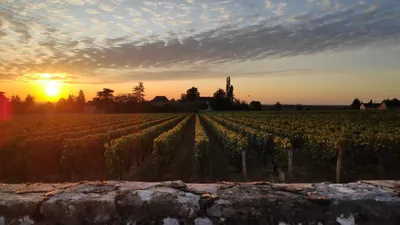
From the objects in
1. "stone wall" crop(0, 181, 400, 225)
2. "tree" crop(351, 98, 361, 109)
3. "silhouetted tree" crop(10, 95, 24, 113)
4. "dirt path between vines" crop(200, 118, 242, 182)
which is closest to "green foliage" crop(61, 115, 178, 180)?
"dirt path between vines" crop(200, 118, 242, 182)

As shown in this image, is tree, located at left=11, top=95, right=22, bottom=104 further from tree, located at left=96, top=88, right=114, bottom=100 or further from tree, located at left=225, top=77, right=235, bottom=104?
tree, located at left=225, top=77, right=235, bottom=104

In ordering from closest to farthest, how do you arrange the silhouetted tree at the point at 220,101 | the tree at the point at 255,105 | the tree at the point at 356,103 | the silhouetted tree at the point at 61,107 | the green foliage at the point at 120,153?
the green foliage at the point at 120,153 → the tree at the point at 356,103 → the silhouetted tree at the point at 61,107 → the tree at the point at 255,105 → the silhouetted tree at the point at 220,101

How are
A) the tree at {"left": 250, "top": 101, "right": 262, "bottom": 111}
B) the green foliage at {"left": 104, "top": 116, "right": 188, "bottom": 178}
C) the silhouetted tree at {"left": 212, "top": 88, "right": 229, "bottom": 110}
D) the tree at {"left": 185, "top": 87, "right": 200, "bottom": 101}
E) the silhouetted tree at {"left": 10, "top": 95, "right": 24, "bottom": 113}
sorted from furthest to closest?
the tree at {"left": 185, "top": 87, "right": 200, "bottom": 101} < the silhouetted tree at {"left": 212, "top": 88, "right": 229, "bottom": 110} < the tree at {"left": 250, "top": 101, "right": 262, "bottom": 111} < the silhouetted tree at {"left": 10, "top": 95, "right": 24, "bottom": 113} < the green foliage at {"left": 104, "top": 116, "right": 188, "bottom": 178}

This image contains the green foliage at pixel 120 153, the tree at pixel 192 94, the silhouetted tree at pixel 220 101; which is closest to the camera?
the green foliage at pixel 120 153

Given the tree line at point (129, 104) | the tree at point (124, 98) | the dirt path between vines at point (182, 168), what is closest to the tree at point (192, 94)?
the tree line at point (129, 104)

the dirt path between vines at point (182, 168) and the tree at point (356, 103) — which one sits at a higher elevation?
the tree at point (356, 103)

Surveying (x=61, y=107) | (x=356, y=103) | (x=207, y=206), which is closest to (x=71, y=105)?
(x=61, y=107)

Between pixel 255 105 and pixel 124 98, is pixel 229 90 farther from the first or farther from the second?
pixel 124 98

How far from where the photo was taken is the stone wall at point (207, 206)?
191cm

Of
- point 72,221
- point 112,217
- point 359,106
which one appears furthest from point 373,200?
point 359,106

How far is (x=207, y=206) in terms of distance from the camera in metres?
1.95

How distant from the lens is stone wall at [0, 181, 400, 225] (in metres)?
1.91

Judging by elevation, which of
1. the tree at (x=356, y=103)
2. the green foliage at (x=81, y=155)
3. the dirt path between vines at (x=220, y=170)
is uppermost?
the tree at (x=356, y=103)

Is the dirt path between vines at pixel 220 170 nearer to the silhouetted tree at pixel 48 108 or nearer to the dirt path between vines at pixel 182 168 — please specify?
the dirt path between vines at pixel 182 168
